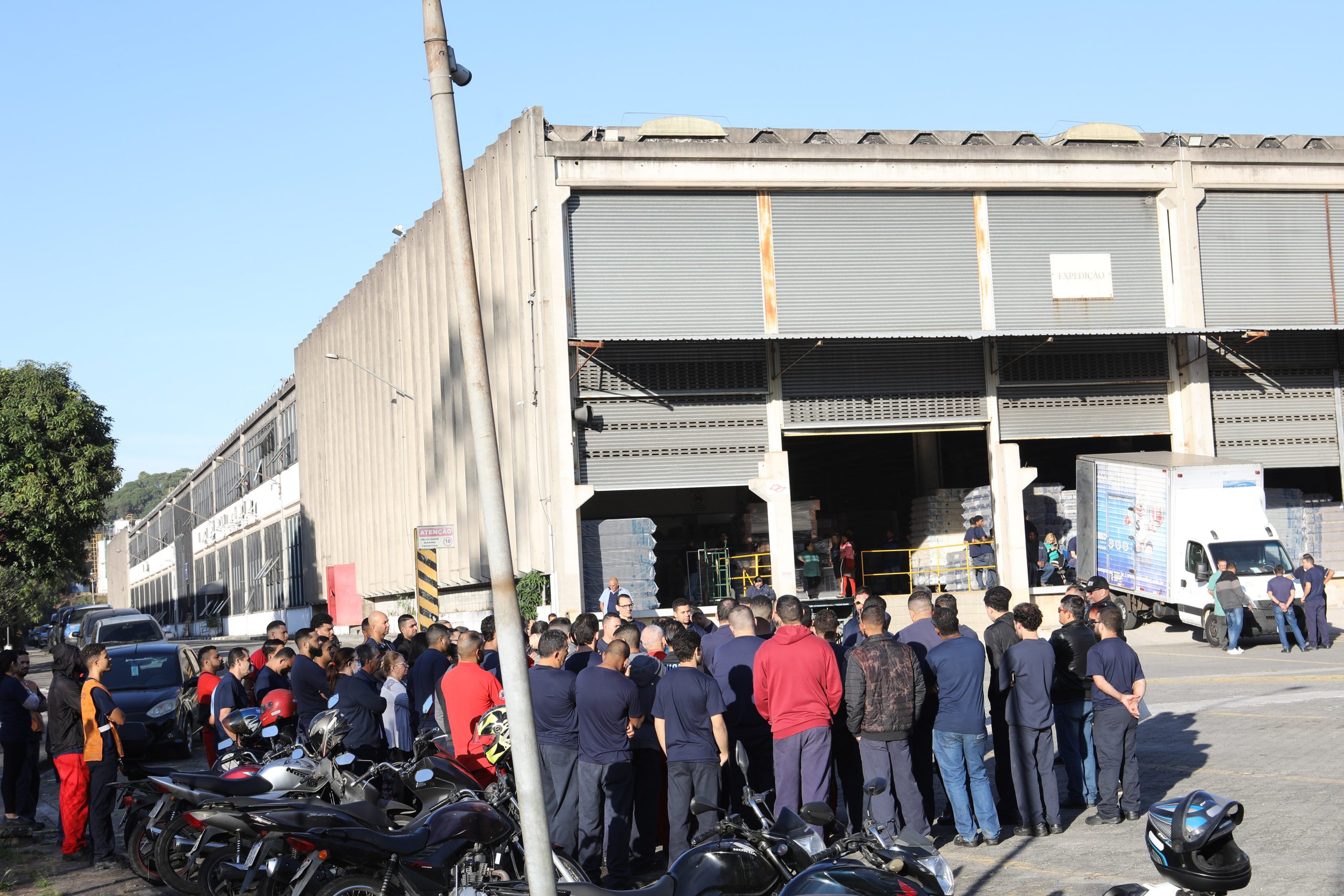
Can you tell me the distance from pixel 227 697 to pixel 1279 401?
2872 centimetres

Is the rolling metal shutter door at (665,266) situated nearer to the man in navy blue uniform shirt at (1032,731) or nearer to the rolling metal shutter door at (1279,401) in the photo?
the rolling metal shutter door at (1279,401)

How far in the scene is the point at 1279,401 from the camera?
32.9m

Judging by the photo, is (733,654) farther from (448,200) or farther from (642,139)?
(642,139)

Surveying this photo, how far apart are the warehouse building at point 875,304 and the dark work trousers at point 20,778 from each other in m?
14.8

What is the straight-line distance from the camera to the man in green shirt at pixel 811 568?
1248 inches

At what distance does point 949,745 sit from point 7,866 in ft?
26.7

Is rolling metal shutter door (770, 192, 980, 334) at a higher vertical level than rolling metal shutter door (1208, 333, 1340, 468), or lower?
higher

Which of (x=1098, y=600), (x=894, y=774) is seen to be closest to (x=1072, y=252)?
(x=1098, y=600)

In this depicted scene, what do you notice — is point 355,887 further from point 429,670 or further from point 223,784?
point 429,670

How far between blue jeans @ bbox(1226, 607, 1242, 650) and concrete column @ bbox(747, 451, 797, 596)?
9300mm

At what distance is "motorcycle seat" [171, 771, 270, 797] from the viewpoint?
26.8ft

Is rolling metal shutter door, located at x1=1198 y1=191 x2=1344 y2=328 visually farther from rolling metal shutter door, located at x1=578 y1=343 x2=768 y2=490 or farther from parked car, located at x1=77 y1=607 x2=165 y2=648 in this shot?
parked car, located at x1=77 y1=607 x2=165 y2=648

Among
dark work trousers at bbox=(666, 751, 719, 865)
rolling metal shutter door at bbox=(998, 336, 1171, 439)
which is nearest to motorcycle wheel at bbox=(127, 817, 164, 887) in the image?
dark work trousers at bbox=(666, 751, 719, 865)

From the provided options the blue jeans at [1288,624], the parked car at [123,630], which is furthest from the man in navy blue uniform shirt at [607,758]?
the parked car at [123,630]
